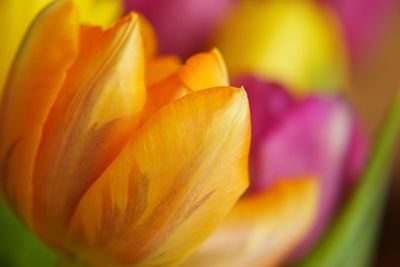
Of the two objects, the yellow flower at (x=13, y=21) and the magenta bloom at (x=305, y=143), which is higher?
the yellow flower at (x=13, y=21)

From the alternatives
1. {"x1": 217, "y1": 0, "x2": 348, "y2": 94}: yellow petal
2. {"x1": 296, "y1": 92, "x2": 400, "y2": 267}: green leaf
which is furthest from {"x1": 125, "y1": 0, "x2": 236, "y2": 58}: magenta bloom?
{"x1": 296, "y1": 92, "x2": 400, "y2": 267}: green leaf

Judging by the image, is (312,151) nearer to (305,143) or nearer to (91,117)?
(305,143)

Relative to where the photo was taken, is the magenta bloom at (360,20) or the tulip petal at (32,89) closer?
the tulip petal at (32,89)

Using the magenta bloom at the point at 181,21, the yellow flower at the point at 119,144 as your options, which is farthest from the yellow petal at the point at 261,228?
the magenta bloom at the point at 181,21

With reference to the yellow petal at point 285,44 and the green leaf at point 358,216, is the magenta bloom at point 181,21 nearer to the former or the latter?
the yellow petal at point 285,44

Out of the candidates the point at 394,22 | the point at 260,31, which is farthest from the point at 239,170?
the point at 394,22

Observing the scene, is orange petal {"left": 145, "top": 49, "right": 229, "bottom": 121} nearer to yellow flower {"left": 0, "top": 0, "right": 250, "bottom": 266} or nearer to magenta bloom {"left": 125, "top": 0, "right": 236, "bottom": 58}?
yellow flower {"left": 0, "top": 0, "right": 250, "bottom": 266}

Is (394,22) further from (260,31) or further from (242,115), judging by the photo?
(242,115)

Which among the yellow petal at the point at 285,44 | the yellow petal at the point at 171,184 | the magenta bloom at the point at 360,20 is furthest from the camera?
the magenta bloom at the point at 360,20
